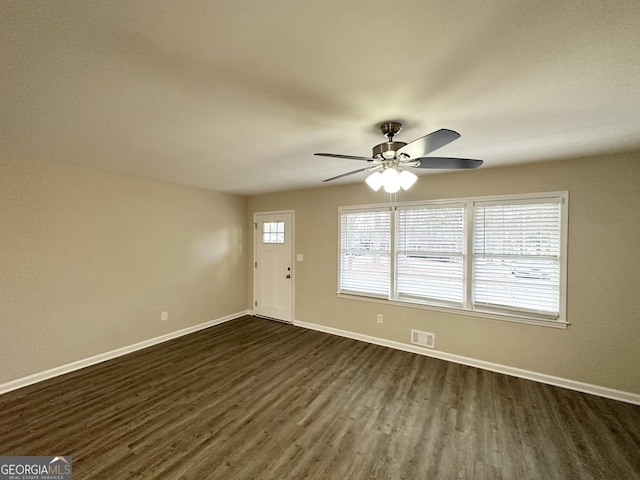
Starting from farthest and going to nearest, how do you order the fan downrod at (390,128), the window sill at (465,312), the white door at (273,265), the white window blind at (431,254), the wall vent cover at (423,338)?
the white door at (273,265) < the wall vent cover at (423,338) < the white window blind at (431,254) < the window sill at (465,312) < the fan downrod at (390,128)

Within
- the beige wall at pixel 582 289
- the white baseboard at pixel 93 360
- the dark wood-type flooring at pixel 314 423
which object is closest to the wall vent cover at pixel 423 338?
the beige wall at pixel 582 289

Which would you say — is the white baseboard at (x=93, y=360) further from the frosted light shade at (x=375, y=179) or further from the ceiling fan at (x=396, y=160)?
the frosted light shade at (x=375, y=179)

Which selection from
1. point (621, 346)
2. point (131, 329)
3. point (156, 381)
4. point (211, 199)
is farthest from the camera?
point (211, 199)

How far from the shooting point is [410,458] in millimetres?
1912

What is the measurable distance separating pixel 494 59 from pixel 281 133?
1448 mm

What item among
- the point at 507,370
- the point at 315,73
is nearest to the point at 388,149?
the point at 315,73

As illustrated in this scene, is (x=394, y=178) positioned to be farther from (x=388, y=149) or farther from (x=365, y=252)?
(x=365, y=252)

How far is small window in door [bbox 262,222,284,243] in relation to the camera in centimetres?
498

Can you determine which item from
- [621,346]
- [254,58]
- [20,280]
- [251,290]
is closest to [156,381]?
[20,280]

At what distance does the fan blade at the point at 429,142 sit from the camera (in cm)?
149

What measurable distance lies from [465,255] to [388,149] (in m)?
2.15

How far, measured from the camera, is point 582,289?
109 inches

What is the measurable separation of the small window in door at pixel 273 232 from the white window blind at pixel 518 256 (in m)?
3.15

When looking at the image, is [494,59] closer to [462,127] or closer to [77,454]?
[462,127]
